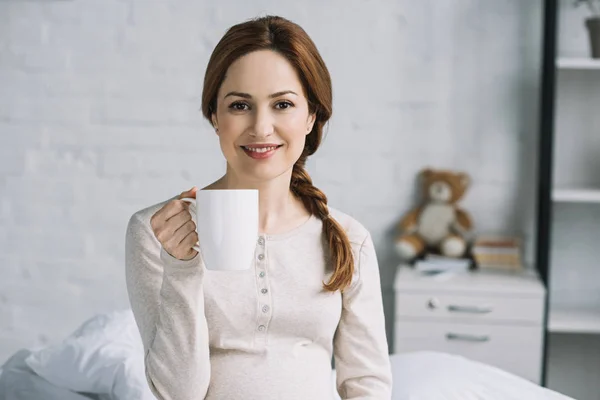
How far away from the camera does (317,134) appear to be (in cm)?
130

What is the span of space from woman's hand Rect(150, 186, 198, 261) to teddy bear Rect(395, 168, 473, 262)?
1.82m

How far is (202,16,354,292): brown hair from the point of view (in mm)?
1163

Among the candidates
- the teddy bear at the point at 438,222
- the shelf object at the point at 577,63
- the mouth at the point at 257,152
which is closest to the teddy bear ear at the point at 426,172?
the teddy bear at the point at 438,222

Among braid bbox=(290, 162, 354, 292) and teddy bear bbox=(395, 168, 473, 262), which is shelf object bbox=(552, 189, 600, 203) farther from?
braid bbox=(290, 162, 354, 292)

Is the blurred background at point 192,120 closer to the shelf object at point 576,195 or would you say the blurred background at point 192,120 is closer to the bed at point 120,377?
the shelf object at point 576,195

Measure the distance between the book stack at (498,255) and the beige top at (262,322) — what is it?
1.51m

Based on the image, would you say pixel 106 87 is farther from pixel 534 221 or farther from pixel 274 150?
pixel 274 150

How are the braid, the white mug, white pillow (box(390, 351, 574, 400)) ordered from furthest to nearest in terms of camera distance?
white pillow (box(390, 351, 574, 400)) < the braid < the white mug

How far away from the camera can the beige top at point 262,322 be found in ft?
3.79

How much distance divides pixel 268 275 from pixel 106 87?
1895mm

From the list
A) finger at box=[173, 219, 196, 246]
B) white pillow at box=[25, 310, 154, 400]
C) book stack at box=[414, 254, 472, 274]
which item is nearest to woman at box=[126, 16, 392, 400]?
finger at box=[173, 219, 196, 246]

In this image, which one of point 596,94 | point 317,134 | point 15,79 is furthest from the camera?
point 15,79

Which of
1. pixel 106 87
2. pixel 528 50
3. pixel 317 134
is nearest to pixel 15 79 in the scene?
pixel 106 87

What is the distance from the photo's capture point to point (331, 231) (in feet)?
4.28
